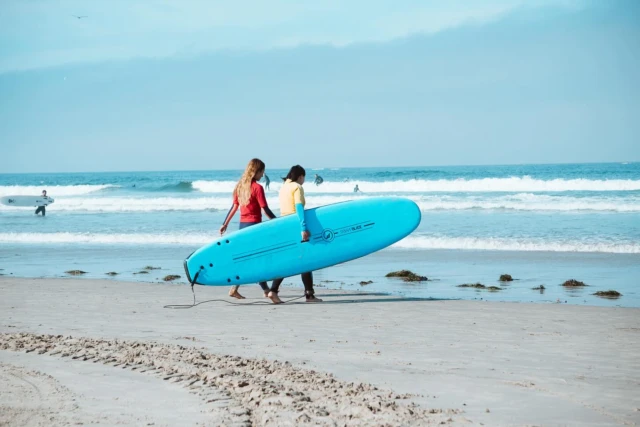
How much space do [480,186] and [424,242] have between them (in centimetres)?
2682

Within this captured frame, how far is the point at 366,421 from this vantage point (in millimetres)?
3271

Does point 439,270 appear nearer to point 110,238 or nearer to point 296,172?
point 296,172

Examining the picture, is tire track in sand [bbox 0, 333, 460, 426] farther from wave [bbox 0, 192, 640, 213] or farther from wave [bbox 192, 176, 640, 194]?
wave [bbox 192, 176, 640, 194]

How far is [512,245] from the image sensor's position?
488 inches

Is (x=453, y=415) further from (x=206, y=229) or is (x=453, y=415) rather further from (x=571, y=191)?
(x=571, y=191)

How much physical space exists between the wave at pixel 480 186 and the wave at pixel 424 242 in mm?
23529

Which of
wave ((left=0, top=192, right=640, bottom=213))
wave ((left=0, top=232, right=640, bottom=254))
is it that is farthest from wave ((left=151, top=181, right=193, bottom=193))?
wave ((left=0, top=232, right=640, bottom=254))

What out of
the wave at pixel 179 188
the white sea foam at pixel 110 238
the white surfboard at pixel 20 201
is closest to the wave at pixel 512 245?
the white sea foam at pixel 110 238

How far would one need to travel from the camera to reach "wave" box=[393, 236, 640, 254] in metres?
11.6

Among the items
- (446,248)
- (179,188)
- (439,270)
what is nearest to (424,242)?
(446,248)

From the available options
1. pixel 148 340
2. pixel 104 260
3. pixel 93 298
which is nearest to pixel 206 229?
pixel 104 260

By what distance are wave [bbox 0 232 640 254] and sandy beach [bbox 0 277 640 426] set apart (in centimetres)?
531

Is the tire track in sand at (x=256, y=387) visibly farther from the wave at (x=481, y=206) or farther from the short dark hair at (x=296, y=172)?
the wave at (x=481, y=206)

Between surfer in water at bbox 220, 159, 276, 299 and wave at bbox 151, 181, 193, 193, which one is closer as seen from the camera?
surfer in water at bbox 220, 159, 276, 299
